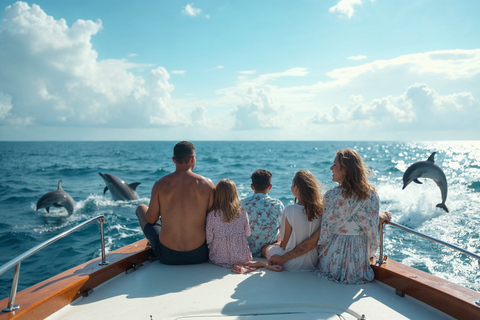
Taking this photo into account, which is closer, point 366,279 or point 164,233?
point 366,279

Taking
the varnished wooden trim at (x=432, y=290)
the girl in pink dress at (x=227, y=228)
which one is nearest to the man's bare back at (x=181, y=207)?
the girl in pink dress at (x=227, y=228)

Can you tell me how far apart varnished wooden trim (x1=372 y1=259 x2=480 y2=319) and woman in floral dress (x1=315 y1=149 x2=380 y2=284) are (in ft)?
0.76

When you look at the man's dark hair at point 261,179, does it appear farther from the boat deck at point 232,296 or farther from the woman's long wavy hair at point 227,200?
the boat deck at point 232,296

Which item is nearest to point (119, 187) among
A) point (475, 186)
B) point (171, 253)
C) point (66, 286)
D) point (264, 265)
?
point (171, 253)

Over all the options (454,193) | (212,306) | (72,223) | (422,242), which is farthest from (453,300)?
(454,193)

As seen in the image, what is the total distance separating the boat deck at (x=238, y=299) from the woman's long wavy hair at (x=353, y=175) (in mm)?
1028

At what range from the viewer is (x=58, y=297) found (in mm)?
3391

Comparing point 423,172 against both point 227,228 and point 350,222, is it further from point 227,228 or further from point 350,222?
point 227,228

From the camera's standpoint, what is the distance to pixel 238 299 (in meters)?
3.56

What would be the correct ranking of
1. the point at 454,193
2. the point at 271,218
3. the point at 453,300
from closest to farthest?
the point at 453,300, the point at 271,218, the point at 454,193

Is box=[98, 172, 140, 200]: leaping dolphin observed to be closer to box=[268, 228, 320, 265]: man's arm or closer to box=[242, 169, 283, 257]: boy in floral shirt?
box=[242, 169, 283, 257]: boy in floral shirt

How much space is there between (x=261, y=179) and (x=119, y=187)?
35.2 ft

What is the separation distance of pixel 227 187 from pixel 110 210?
10.00 m

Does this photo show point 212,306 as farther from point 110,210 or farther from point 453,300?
point 110,210
